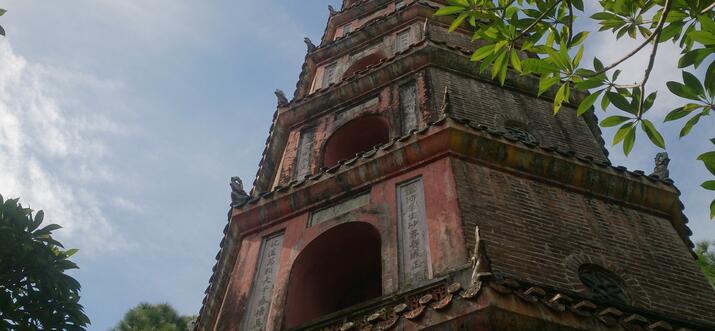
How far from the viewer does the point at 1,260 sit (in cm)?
927

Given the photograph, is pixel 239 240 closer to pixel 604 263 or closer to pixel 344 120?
pixel 344 120

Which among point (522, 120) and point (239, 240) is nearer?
point (239, 240)

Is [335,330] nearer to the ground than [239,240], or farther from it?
nearer to the ground

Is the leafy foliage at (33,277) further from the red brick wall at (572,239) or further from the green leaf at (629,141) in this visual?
the green leaf at (629,141)

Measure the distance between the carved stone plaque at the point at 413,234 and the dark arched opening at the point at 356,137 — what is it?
3.31 m

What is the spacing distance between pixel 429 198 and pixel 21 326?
549cm

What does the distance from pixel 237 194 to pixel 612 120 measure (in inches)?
275

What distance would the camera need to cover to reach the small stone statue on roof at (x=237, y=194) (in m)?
10.4

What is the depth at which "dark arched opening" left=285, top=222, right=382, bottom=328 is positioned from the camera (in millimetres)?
8781

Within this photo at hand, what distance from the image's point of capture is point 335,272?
31.4 ft

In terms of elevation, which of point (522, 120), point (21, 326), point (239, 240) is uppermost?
point (522, 120)

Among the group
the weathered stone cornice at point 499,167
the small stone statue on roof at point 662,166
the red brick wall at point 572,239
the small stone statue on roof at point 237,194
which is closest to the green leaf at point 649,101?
the red brick wall at point 572,239

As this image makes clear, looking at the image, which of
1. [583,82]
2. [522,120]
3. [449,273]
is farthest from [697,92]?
[522,120]

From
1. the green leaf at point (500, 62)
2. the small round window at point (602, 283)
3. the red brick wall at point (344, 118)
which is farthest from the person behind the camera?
the red brick wall at point (344, 118)
